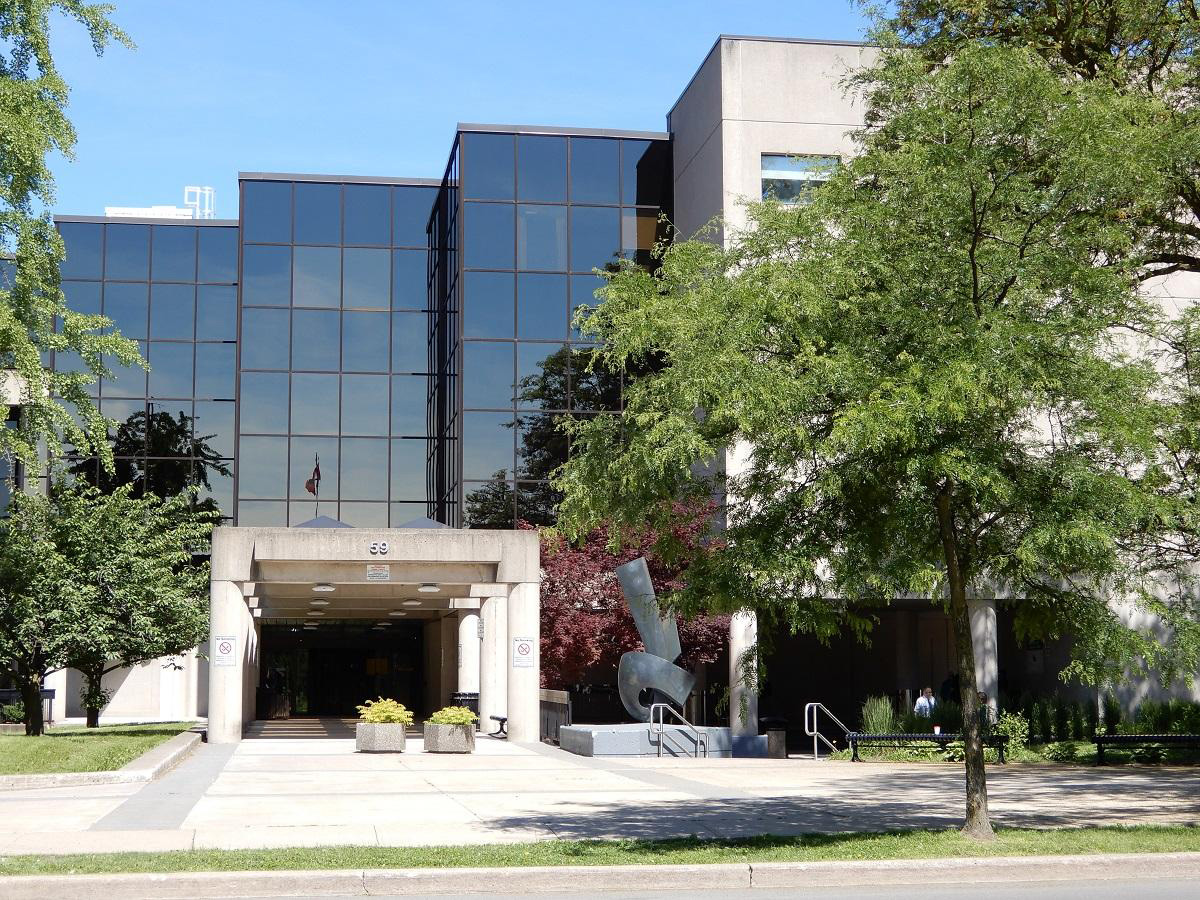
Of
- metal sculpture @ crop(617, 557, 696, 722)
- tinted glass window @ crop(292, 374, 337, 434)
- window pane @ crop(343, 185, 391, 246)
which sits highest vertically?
window pane @ crop(343, 185, 391, 246)

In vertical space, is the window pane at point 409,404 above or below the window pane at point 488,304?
below

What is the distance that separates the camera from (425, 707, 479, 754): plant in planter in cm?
2692

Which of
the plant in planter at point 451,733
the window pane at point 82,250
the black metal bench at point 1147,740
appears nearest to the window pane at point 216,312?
the window pane at point 82,250

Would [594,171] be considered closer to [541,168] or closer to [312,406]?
[541,168]

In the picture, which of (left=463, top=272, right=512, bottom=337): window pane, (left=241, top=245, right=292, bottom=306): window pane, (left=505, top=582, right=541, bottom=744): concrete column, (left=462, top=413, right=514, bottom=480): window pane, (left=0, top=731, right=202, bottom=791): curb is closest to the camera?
(left=0, top=731, right=202, bottom=791): curb

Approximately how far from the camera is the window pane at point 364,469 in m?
45.9

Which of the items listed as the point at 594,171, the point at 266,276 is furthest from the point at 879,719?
the point at 266,276

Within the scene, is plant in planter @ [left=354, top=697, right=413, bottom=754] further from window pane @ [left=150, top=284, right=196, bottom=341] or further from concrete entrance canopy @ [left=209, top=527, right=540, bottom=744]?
window pane @ [left=150, top=284, right=196, bottom=341]

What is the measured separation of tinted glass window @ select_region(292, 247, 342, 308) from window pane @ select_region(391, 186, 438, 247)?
216cm

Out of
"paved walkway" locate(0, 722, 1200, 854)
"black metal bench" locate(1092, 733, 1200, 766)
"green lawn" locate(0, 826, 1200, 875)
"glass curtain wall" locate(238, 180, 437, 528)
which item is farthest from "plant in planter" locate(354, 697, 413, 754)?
"glass curtain wall" locate(238, 180, 437, 528)

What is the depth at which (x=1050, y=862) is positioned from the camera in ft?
37.1

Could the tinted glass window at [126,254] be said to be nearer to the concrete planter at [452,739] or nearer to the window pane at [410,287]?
the window pane at [410,287]

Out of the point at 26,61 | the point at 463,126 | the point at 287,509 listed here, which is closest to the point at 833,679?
the point at 287,509

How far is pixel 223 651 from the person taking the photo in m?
29.8
